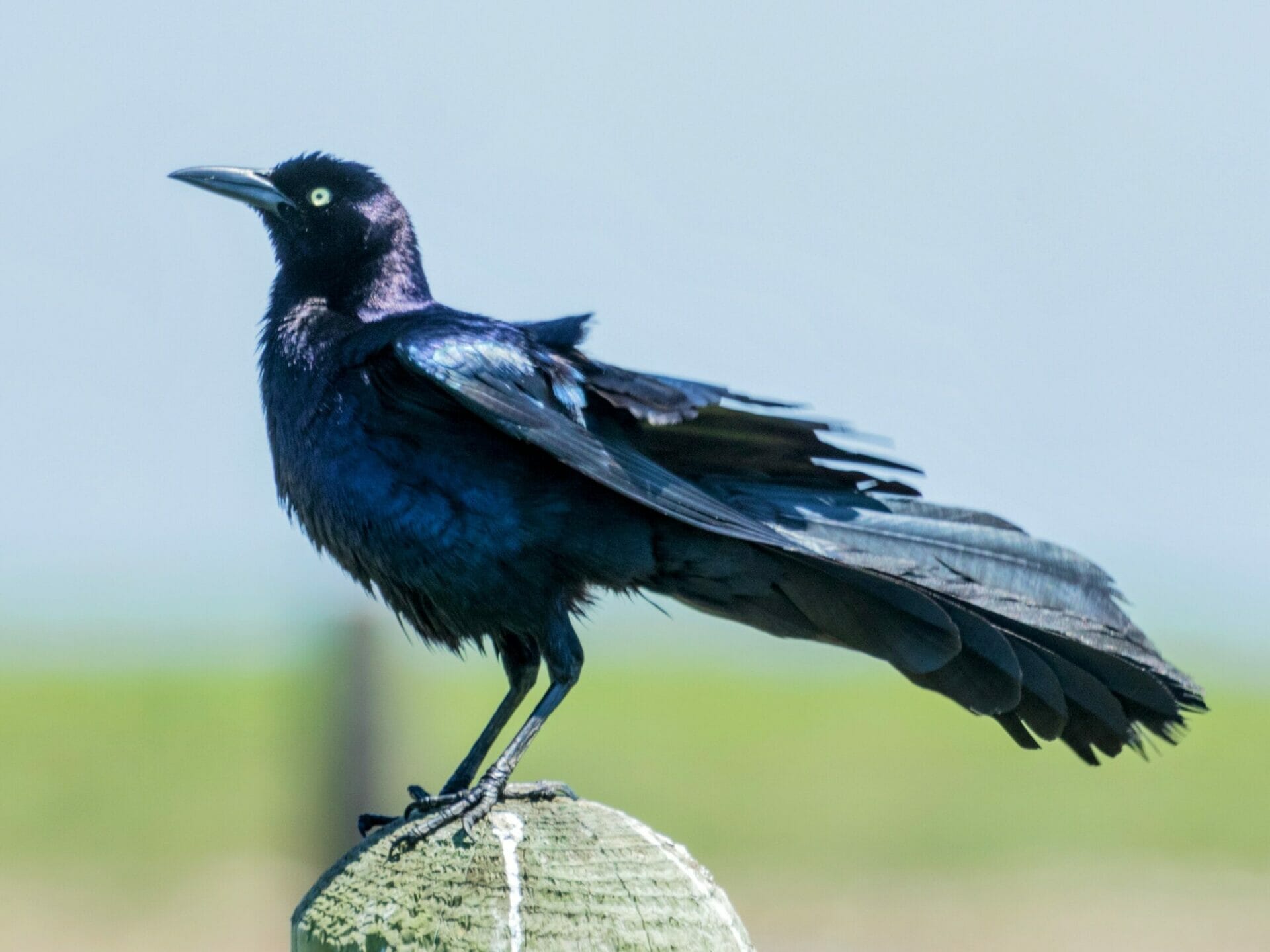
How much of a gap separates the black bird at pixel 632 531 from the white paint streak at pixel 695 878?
69 centimetres

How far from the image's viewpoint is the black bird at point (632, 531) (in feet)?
12.2

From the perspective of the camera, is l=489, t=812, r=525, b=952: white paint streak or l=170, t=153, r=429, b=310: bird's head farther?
l=170, t=153, r=429, b=310: bird's head

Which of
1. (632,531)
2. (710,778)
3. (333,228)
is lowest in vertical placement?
(710,778)

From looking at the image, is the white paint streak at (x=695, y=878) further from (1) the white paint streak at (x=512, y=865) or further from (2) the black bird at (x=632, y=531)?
(2) the black bird at (x=632, y=531)

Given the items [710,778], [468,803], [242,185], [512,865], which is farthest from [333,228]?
[710,778]

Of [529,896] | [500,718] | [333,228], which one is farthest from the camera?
[333,228]

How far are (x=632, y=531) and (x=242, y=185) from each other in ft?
5.65

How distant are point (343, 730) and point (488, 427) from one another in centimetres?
302

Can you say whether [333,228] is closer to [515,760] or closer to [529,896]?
[515,760]

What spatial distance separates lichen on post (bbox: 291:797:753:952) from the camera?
2791 millimetres

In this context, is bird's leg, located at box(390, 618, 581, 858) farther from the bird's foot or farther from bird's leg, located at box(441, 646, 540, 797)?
bird's leg, located at box(441, 646, 540, 797)

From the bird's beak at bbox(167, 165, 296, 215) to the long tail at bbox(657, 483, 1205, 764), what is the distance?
1.74 meters

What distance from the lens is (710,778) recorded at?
14.0m

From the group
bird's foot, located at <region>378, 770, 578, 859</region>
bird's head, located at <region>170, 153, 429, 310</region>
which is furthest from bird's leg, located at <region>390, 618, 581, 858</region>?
bird's head, located at <region>170, 153, 429, 310</region>
